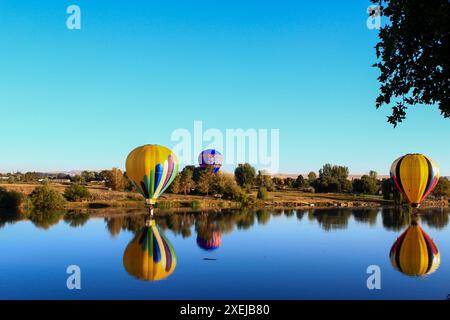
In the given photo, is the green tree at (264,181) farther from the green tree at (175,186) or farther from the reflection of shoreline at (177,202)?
the green tree at (175,186)

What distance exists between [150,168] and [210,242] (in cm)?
1074

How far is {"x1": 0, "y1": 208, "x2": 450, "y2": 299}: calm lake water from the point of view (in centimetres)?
1277

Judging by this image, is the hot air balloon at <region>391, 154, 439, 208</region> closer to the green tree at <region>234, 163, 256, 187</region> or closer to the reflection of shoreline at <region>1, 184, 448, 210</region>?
the reflection of shoreline at <region>1, 184, 448, 210</region>

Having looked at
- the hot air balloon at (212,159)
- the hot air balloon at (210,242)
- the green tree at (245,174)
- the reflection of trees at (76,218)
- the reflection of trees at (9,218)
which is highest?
the hot air balloon at (212,159)

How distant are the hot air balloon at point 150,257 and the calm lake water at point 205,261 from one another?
0.13ft

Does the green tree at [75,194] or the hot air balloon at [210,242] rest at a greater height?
the green tree at [75,194]

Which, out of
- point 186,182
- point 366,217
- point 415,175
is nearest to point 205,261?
point 415,175

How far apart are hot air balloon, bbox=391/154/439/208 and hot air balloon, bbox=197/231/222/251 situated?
689 inches

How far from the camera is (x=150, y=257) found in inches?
719

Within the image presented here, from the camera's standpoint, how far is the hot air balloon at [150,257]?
15.2 meters

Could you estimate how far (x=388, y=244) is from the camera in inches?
928

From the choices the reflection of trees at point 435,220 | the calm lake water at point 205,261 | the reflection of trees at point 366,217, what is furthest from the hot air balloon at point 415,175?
the reflection of trees at point 366,217

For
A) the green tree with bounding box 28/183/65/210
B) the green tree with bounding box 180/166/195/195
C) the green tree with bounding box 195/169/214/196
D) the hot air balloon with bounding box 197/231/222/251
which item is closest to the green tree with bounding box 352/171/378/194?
the green tree with bounding box 195/169/214/196
